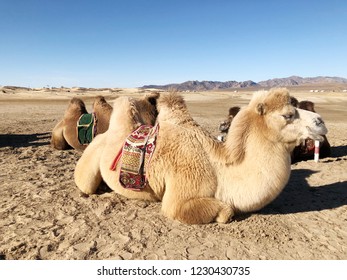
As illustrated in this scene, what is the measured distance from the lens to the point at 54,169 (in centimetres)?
662

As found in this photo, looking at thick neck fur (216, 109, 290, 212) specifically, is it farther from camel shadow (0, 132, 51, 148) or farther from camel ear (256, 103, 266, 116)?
camel shadow (0, 132, 51, 148)

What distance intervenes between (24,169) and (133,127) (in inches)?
117

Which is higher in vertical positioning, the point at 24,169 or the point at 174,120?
the point at 174,120

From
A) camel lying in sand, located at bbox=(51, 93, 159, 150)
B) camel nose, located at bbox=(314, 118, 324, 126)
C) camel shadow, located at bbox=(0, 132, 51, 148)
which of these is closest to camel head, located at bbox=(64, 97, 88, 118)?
camel lying in sand, located at bbox=(51, 93, 159, 150)

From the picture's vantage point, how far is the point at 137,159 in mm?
4141

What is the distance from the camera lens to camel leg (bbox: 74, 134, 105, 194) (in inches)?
185

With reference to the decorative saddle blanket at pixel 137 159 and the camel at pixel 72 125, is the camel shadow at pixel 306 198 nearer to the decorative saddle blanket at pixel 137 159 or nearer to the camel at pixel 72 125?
the decorative saddle blanket at pixel 137 159

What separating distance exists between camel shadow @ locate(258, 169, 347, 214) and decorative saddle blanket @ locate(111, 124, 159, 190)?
1521 mm

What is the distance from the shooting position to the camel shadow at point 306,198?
181 inches

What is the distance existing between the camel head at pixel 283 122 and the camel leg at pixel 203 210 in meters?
0.90

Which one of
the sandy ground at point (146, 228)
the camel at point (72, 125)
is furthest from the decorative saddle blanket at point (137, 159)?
the camel at point (72, 125)

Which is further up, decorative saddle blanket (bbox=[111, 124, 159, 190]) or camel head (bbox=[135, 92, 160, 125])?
camel head (bbox=[135, 92, 160, 125])

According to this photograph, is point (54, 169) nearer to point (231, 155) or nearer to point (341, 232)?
point (231, 155)

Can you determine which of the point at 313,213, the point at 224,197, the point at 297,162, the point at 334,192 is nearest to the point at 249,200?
the point at 224,197
